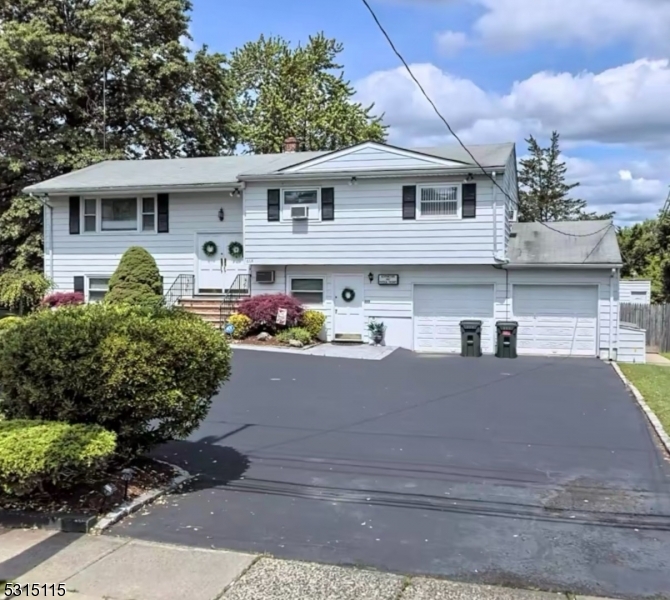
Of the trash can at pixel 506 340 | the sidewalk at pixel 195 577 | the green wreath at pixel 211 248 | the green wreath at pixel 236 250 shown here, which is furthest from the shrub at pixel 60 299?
the sidewalk at pixel 195 577

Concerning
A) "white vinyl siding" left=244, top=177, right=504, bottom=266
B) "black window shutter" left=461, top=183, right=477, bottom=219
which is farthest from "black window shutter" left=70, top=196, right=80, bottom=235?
"black window shutter" left=461, top=183, right=477, bottom=219

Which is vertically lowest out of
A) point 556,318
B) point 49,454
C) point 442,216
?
point 49,454

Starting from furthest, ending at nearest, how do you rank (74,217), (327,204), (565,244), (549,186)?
(549,186) < (74,217) < (327,204) < (565,244)

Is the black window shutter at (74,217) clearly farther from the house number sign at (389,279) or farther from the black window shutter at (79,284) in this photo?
the house number sign at (389,279)

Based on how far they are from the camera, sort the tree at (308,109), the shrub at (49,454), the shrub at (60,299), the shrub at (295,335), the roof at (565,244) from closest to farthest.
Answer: the shrub at (49,454) → the shrub at (295,335) → the roof at (565,244) → the shrub at (60,299) → the tree at (308,109)

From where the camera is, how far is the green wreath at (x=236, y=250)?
19.3 metres

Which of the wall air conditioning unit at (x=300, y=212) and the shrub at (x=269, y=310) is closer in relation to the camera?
the shrub at (x=269, y=310)

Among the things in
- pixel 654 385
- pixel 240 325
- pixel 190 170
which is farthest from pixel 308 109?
pixel 654 385

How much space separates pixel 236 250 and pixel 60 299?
550cm

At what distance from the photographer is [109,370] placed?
194 inches

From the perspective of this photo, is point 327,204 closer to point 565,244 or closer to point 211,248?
point 211,248

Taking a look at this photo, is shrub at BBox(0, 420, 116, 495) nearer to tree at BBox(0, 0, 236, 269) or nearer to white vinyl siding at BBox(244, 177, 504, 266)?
white vinyl siding at BBox(244, 177, 504, 266)

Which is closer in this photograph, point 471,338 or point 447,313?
point 471,338

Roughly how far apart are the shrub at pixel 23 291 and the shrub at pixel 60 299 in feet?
1.20
